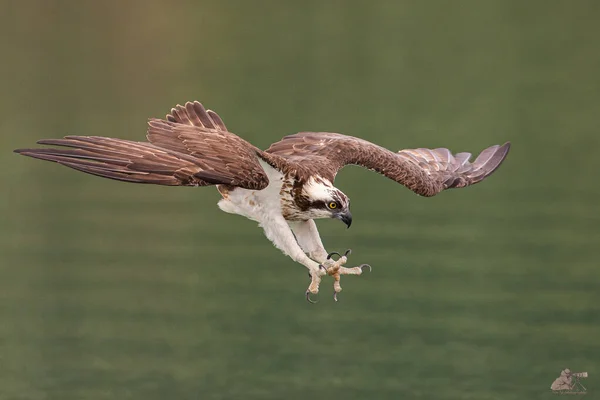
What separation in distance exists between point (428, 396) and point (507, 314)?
2.77 meters

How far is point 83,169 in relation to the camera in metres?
9.95

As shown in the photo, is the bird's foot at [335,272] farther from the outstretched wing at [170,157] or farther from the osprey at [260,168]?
the outstretched wing at [170,157]

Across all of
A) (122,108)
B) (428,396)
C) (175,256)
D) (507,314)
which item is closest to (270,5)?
(122,108)

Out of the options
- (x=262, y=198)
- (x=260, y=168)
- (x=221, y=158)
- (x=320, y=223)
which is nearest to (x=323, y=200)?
(x=262, y=198)

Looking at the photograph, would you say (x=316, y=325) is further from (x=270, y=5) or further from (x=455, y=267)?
(x=270, y=5)

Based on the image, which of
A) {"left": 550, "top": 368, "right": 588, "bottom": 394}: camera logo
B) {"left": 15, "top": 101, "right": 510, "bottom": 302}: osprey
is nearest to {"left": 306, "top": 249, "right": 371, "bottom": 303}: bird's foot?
{"left": 15, "top": 101, "right": 510, "bottom": 302}: osprey

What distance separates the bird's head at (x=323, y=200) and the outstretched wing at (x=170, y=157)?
60 centimetres

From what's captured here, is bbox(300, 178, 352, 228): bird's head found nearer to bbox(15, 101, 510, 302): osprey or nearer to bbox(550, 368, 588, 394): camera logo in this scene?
bbox(15, 101, 510, 302): osprey

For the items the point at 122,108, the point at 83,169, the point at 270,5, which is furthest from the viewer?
the point at 270,5

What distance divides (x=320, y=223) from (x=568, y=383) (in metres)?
6.51

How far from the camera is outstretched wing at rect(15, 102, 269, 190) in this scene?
1013cm

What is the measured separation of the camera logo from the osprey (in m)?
2.87

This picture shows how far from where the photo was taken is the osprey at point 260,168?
1037cm

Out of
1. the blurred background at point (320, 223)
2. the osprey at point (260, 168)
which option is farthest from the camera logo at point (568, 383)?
the osprey at point (260, 168)
